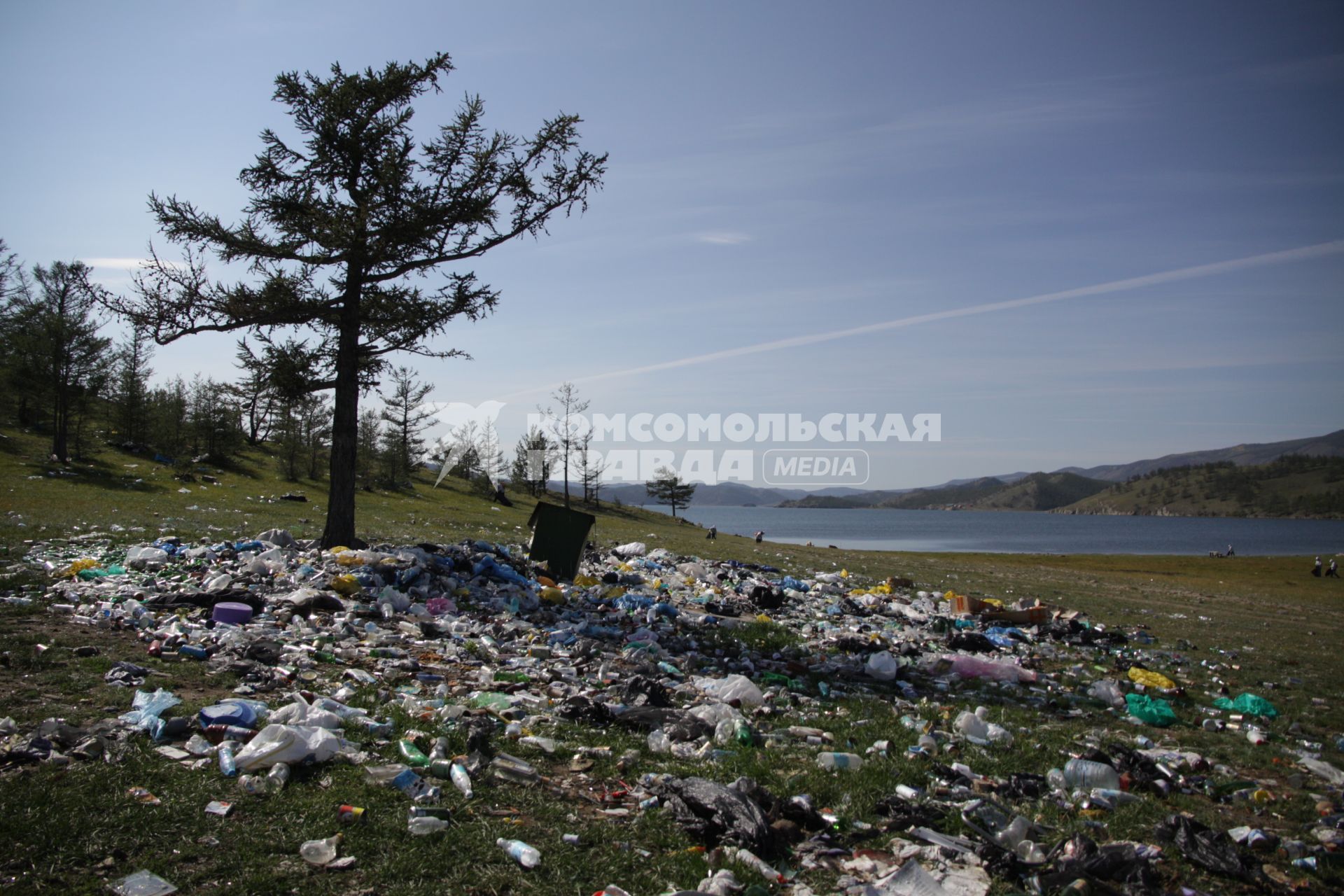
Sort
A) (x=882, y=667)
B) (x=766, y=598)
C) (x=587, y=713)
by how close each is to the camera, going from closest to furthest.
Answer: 1. (x=587, y=713)
2. (x=882, y=667)
3. (x=766, y=598)

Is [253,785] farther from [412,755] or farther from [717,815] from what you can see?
[717,815]

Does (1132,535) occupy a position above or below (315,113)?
below

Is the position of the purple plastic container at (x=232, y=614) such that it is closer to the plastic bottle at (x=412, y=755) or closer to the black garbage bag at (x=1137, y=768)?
the plastic bottle at (x=412, y=755)

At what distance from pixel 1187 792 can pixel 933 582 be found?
1313cm

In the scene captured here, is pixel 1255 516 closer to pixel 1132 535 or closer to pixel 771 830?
pixel 1132 535

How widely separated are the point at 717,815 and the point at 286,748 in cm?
261

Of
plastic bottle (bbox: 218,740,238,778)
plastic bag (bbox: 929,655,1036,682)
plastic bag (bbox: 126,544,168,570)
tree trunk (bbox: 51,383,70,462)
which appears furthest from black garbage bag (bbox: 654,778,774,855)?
tree trunk (bbox: 51,383,70,462)

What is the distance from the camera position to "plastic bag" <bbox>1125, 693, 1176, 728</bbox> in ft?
22.1

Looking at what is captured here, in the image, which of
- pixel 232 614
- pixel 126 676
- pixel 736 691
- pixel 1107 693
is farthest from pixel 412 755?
pixel 1107 693

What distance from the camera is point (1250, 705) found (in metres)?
7.34

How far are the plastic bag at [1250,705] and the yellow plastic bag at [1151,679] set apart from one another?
50cm

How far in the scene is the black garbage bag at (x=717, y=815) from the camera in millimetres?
3674

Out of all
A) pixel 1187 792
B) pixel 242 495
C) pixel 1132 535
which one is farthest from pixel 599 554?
pixel 1132 535

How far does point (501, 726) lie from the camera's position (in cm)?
505
